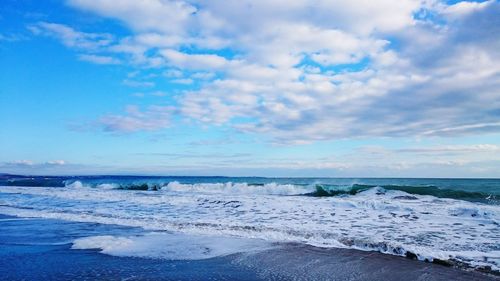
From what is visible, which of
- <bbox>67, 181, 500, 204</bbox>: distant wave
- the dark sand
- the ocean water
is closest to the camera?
the dark sand

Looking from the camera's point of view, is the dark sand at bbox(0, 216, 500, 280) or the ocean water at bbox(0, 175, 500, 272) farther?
the ocean water at bbox(0, 175, 500, 272)

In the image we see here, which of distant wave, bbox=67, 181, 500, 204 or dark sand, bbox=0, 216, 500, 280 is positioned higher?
distant wave, bbox=67, 181, 500, 204

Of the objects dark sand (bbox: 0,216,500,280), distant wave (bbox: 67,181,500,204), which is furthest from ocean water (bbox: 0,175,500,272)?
distant wave (bbox: 67,181,500,204)

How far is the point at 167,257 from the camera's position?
6824mm

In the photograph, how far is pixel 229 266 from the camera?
624 cm

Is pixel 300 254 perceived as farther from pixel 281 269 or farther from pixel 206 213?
pixel 206 213

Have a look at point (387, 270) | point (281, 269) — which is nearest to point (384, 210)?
point (387, 270)

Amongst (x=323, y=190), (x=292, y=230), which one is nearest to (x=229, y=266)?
(x=292, y=230)

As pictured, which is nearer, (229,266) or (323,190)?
(229,266)

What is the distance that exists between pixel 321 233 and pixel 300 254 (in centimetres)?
219

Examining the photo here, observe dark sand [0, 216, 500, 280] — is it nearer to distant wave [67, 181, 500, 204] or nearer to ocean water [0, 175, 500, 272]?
ocean water [0, 175, 500, 272]

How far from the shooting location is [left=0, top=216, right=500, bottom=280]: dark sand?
18.5 feet

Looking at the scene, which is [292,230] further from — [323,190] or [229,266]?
[323,190]

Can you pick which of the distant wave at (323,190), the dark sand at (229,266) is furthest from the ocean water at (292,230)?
the distant wave at (323,190)
